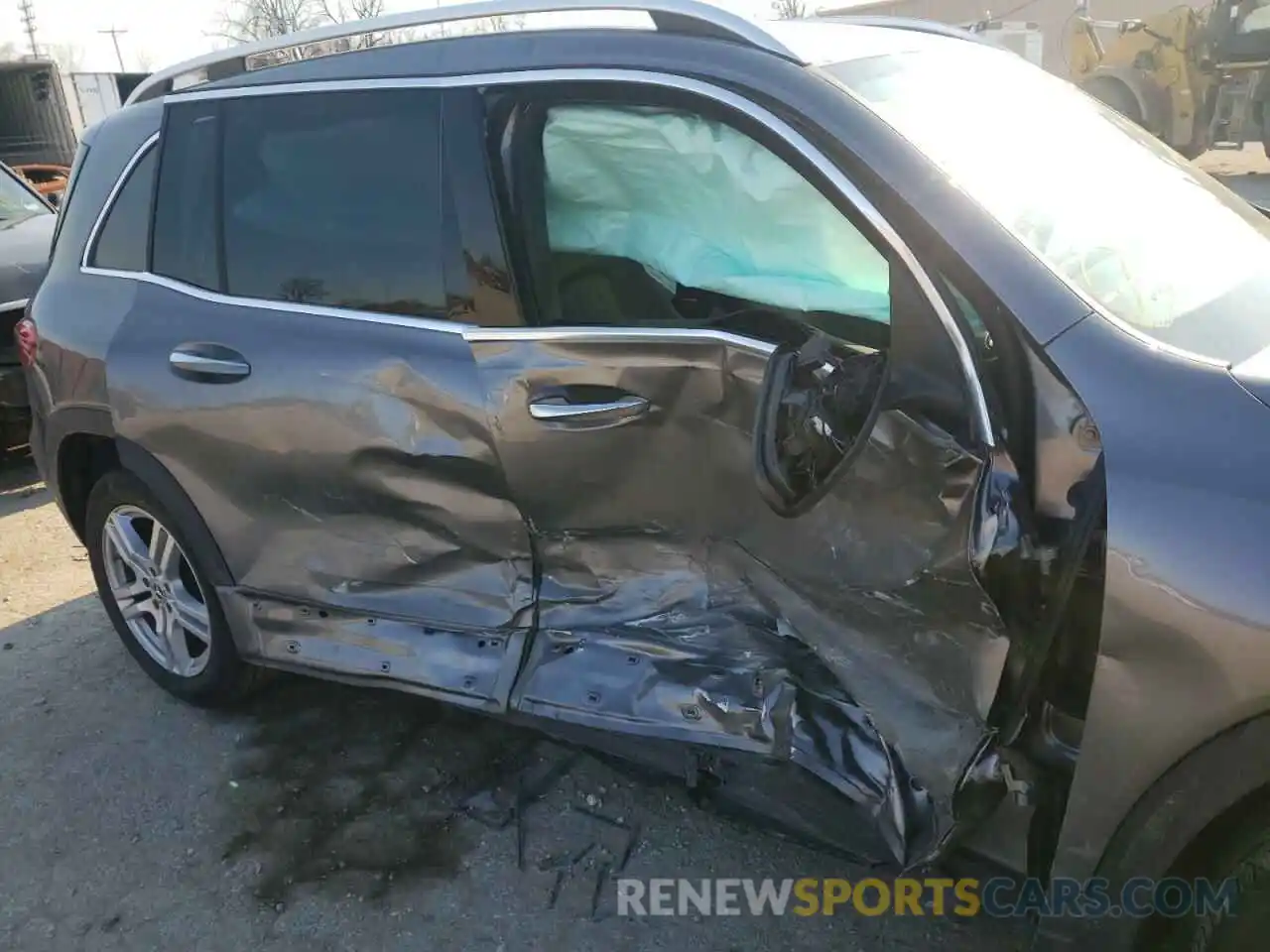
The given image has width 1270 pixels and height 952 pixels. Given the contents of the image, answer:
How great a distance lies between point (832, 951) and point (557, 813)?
33.0 inches

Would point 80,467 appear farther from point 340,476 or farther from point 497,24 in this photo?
point 497,24

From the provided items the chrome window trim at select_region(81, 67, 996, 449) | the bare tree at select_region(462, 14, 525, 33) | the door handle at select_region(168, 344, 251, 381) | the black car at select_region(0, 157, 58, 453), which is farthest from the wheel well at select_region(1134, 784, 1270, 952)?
the black car at select_region(0, 157, 58, 453)

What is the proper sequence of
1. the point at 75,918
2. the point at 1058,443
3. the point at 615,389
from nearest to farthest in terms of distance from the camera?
1. the point at 1058,443
2. the point at 615,389
3. the point at 75,918

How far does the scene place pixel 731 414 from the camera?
2246 mm

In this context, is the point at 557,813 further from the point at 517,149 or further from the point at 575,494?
the point at 517,149

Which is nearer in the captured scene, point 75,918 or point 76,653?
point 75,918

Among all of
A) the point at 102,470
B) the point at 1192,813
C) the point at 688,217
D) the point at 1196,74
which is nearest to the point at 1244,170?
the point at 1196,74

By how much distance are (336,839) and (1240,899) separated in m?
2.14

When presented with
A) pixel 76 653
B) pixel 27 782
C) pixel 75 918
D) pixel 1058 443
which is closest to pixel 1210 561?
pixel 1058 443

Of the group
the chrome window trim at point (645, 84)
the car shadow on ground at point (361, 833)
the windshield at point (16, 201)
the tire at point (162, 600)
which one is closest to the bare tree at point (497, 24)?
the chrome window trim at point (645, 84)

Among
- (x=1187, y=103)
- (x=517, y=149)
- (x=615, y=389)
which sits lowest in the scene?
(x=1187, y=103)

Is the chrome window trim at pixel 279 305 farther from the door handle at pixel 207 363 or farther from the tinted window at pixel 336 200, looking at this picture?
the door handle at pixel 207 363

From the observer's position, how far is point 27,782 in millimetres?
3188

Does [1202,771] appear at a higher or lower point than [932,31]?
lower
